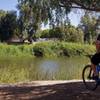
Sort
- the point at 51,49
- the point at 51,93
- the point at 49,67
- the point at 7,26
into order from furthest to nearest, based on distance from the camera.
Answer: the point at 7,26 < the point at 51,49 < the point at 49,67 < the point at 51,93

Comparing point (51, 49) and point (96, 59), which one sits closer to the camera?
point (96, 59)

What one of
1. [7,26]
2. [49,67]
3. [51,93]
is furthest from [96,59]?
[7,26]

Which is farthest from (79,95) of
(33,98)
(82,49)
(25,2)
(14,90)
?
(82,49)

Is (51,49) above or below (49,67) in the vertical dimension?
below

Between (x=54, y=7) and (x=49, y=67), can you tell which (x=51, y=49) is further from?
(x=54, y=7)

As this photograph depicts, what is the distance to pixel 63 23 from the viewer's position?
424 inches

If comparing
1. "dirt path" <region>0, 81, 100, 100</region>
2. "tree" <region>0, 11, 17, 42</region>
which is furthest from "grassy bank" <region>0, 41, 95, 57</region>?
"dirt path" <region>0, 81, 100, 100</region>

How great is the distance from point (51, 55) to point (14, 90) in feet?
122

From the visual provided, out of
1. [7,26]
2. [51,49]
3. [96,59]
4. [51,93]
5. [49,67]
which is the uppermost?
[7,26]

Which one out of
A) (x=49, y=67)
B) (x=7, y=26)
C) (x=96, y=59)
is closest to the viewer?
(x=96, y=59)

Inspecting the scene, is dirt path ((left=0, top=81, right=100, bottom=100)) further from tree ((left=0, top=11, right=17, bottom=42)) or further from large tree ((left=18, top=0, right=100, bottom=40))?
tree ((left=0, top=11, right=17, bottom=42))

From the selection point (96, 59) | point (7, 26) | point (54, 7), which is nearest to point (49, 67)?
point (54, 7)

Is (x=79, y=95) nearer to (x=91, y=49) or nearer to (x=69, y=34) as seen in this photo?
(x=69, y=34)

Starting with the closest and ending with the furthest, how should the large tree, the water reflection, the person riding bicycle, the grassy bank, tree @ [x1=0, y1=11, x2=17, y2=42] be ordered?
the person riding bicycle → the large tree → the water reflection → the grassy bank → tree @ [x1=0, y1=11, x2=17, y2=42]
